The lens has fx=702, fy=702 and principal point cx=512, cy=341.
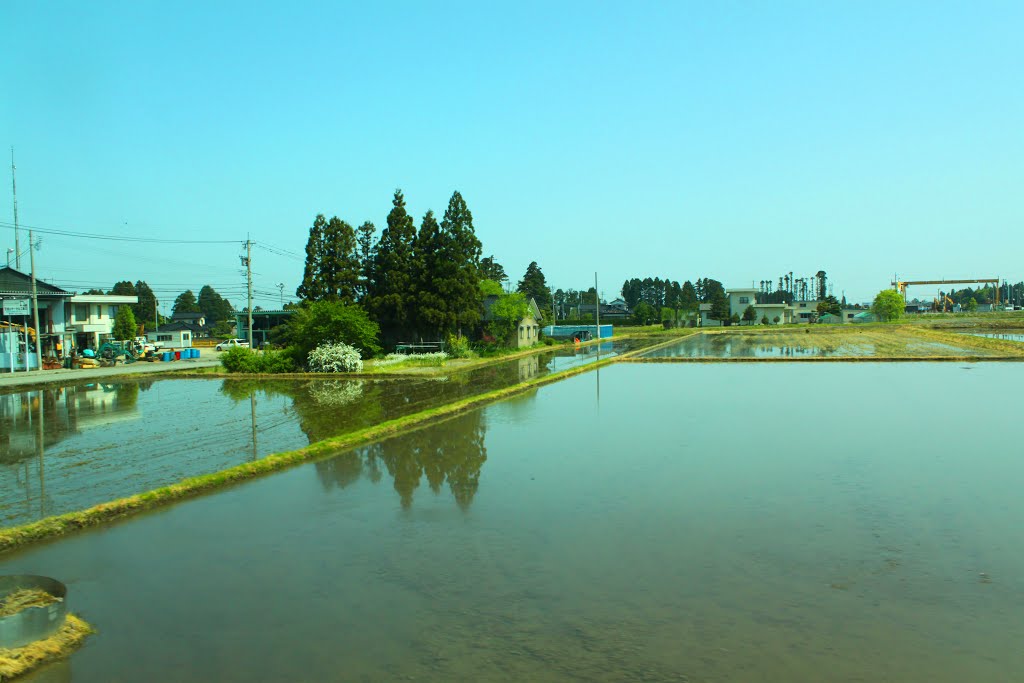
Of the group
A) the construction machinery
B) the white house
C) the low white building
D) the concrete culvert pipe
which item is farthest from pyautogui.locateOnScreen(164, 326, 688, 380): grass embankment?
the construction machinery

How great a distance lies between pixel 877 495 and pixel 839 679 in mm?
4919

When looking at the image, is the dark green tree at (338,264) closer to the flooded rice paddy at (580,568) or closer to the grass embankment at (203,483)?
the grass embankment at (203,483)

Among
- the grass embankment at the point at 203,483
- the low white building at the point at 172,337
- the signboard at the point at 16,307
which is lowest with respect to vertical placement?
the grass embankment at the point at 203,483

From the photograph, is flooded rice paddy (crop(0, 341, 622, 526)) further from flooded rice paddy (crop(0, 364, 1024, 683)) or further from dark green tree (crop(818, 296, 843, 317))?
dark green tree (crop(818, 296, 843, 317))

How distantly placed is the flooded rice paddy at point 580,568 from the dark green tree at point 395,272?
2483 cm

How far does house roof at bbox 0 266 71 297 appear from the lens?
3481cm

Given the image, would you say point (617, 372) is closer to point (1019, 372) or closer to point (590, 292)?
point (1019, 372)

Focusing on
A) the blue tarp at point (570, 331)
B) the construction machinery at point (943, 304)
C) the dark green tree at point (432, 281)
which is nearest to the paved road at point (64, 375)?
the dark green tree at point (432, 281)

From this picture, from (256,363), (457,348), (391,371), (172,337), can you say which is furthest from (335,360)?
(172,337)

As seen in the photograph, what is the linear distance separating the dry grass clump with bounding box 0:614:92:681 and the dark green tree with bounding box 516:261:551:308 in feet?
259

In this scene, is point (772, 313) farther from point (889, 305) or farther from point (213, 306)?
point (213, 306)

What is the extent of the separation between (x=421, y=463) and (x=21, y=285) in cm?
3373

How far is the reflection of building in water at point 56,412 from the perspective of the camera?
1394 centimetres

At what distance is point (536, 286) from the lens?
86750 mm
